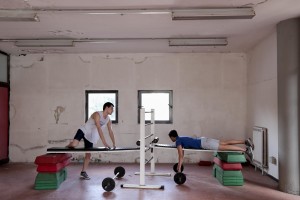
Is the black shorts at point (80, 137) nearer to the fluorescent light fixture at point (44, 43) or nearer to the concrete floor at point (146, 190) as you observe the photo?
the concrete floor at point (146, 190)

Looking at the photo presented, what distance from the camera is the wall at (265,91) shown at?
5486 mm

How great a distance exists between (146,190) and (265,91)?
10.2ft

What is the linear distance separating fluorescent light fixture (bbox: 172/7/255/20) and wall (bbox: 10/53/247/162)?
10.2ft

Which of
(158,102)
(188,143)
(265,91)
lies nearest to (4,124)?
(158,102)

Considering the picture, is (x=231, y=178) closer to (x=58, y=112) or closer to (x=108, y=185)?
(x=108, y=185)

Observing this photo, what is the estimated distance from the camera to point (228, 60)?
7391 mm

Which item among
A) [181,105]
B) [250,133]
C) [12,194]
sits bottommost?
[12,194]

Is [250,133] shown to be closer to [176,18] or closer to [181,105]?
[181,105]

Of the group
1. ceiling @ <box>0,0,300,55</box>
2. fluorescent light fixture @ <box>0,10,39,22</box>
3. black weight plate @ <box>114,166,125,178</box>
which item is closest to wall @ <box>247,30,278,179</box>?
ceiling @ <box>0,0,300,55</box>

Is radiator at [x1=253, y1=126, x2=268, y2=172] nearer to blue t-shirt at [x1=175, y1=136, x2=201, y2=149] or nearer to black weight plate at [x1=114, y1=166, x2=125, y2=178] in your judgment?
blue t-shirt at [x1=175, y1=136, x2=201, y2=149]

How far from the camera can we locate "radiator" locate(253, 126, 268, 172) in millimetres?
5859

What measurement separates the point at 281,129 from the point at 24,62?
607 cm

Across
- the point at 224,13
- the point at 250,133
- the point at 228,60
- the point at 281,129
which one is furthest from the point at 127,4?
the point at 250,133

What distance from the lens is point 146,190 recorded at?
4723 millimetres
